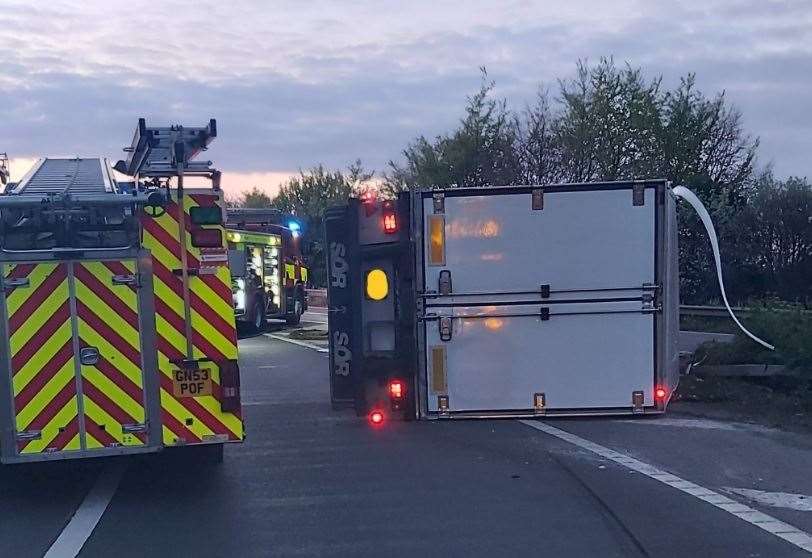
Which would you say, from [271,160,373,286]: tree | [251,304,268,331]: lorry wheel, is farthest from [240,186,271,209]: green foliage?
[251,304,268,331]: lorry wheel

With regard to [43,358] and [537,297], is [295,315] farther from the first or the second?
[43,358]

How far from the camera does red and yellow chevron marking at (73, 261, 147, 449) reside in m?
7.23

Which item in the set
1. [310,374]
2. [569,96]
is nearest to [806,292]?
[569,96]

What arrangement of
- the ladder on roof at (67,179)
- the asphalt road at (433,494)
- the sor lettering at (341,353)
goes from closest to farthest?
the asphalt road at (433,494) < the ladder on roof at (67,179) < the sor lettering at (341,353)

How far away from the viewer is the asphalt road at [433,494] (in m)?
6.30

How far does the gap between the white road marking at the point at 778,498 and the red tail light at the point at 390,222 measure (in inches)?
162

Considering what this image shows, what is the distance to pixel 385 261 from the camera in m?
9.99

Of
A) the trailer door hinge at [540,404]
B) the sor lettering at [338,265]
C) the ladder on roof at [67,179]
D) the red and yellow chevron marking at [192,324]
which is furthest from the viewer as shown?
the sor lettering at [338,265]

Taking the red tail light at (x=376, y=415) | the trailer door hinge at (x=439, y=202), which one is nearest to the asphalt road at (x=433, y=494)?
the red tail light at (x=376, y=415)

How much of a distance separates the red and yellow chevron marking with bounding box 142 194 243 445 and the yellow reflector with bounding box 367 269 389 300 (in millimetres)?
2714

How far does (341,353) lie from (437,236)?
1.72 metres

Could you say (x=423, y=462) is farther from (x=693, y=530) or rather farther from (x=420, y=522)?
(x=693, y=530)

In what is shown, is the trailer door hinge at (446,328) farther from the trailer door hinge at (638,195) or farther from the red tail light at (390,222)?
the trailer door hinge at (638,195)

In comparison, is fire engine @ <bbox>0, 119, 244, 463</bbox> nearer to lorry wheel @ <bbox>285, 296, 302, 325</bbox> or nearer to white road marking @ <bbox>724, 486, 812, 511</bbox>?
white road marking @ <bbox>724, 486, 812, 511</bbox>
